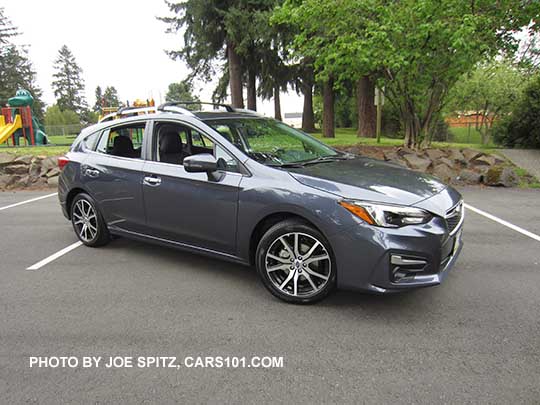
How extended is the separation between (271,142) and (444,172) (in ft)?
21.5

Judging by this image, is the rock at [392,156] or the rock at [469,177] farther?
the rock at [392,156]

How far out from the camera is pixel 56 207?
26.2ft

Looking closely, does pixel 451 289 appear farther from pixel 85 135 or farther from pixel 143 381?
pixel 85 135

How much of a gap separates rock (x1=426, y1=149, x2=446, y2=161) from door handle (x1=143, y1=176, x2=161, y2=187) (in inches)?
305

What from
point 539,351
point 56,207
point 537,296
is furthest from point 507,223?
point 56,207

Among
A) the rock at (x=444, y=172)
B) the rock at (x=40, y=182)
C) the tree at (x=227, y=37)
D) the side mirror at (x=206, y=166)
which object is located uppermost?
the tree at (x=227, y=37)

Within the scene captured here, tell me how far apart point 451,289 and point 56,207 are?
717 centimetres

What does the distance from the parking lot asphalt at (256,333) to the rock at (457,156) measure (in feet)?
18.0

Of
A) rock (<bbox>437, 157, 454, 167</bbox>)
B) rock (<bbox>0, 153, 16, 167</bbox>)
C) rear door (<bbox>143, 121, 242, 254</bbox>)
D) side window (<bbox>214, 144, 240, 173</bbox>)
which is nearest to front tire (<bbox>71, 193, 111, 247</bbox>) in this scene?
rear door (<bbox>143, 121, 242, 254</bbox>)

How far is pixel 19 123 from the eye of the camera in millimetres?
20938

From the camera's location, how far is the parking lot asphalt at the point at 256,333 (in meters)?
2.49

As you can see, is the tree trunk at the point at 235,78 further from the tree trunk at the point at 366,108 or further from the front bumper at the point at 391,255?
the front bumper at the point at 391,255

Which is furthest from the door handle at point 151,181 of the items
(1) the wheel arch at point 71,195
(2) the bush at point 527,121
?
(2) the bush at point 527,121

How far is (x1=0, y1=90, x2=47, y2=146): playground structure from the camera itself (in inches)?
813
